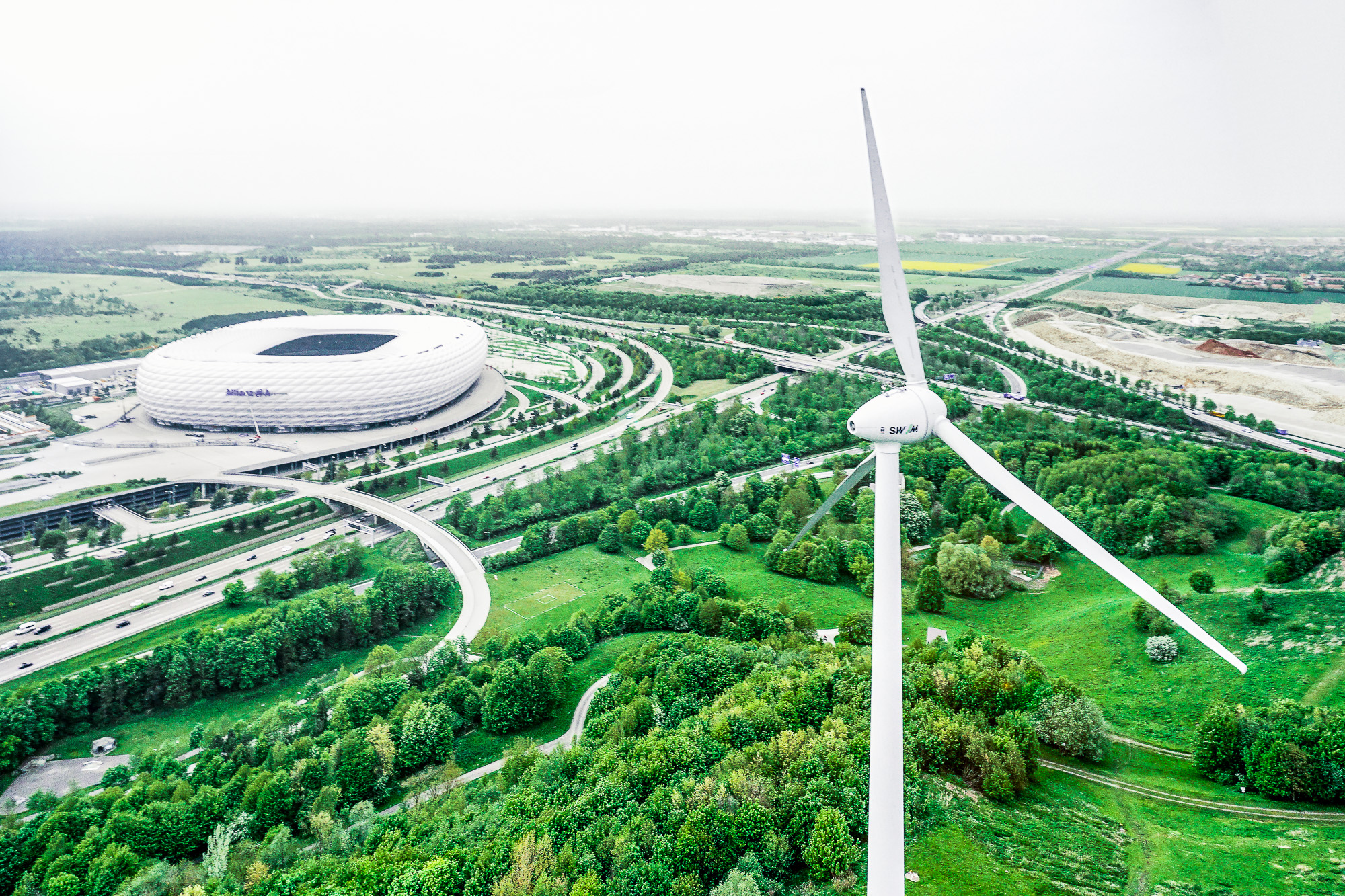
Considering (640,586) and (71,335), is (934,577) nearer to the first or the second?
(640,586)

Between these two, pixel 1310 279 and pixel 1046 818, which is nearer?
pixel 1046 818

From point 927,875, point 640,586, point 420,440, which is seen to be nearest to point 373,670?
point 640,586

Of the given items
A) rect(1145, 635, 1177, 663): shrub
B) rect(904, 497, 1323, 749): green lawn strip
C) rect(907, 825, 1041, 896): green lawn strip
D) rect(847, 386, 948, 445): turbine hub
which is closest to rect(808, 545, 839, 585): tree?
rect(904, 497, 1323, 749): green lawn strip

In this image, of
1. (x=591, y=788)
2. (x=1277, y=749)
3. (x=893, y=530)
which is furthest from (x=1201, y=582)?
(x=893, y=530)

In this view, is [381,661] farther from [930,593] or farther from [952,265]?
[952,265]

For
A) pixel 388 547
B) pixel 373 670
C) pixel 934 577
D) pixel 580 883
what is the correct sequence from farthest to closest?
1. pixel 388 547
2. pixel 934 577
3. pixel 373 670
4. pixel 580 883
